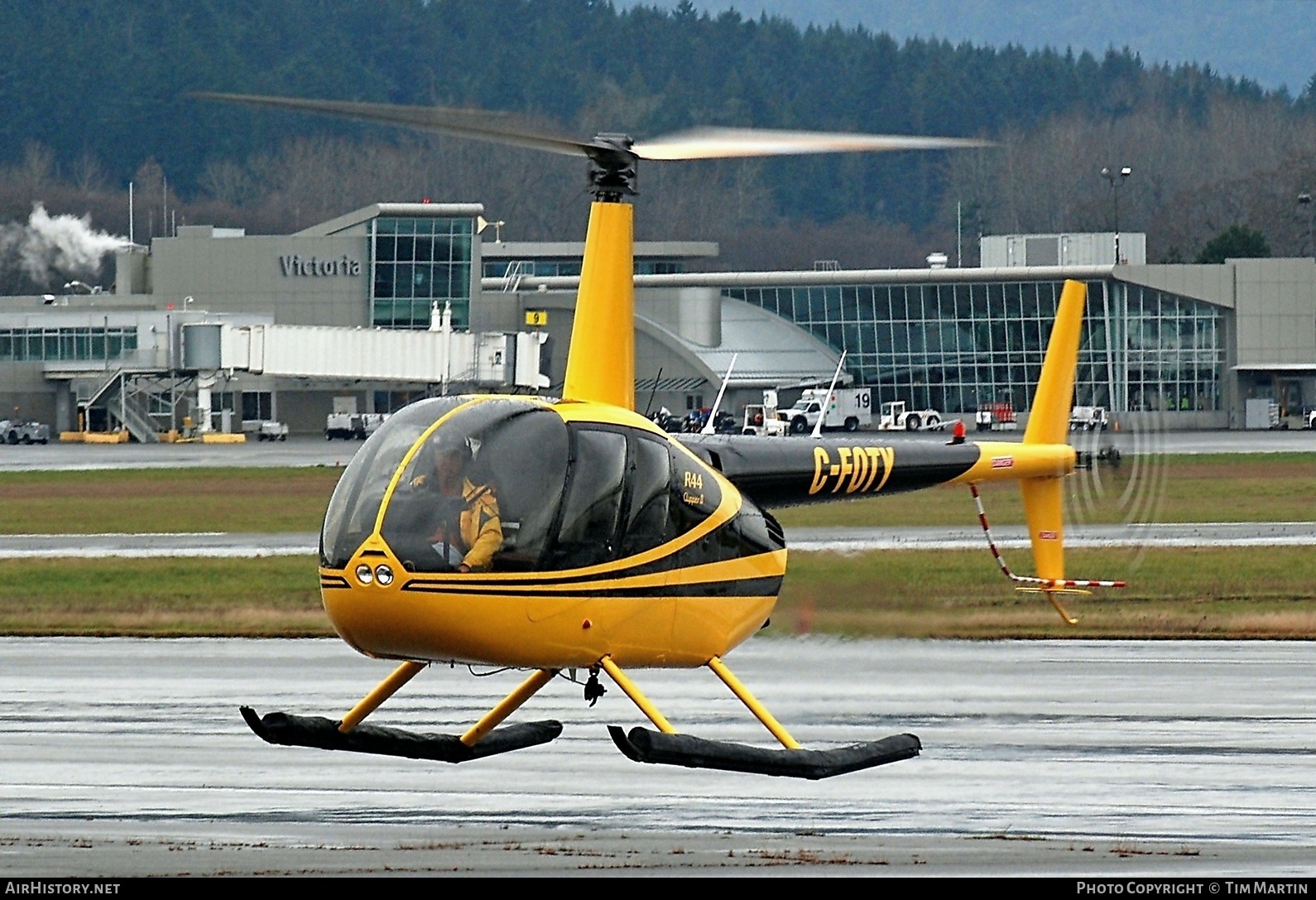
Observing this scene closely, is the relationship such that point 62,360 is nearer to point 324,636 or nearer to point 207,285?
point 207,285

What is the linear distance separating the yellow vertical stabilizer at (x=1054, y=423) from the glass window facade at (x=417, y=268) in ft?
256

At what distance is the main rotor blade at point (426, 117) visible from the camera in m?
11.1

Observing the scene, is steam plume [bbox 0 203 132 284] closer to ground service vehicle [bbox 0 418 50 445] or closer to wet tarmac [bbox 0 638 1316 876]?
ground service vehicle [bbox 0 418 50 445]

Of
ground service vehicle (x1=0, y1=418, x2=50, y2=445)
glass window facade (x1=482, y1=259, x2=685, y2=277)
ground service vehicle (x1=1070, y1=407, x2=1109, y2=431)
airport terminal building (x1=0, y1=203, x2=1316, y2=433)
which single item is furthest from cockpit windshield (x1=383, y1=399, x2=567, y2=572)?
glass window facade (x1=482, y1=259, x2=685, y2=277)

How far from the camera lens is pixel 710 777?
14.5 m

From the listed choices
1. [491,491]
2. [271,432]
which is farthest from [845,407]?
[491,491]

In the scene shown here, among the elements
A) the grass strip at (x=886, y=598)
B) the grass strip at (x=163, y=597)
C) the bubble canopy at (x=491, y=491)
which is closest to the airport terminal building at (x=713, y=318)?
the grass strip at (x=163, y=597)

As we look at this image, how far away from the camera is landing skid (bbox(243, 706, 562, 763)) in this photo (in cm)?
1270

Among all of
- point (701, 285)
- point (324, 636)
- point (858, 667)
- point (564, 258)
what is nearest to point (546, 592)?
point (858, 667)

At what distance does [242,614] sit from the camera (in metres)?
25.3

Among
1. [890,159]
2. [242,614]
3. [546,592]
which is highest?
[890,159]

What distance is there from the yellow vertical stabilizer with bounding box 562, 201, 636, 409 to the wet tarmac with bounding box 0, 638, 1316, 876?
9.55ft

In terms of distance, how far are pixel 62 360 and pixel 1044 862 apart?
82.5m

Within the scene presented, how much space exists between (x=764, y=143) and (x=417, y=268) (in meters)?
84.5
